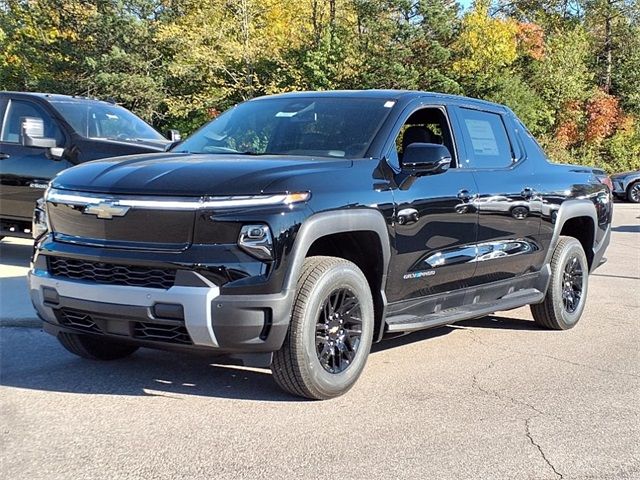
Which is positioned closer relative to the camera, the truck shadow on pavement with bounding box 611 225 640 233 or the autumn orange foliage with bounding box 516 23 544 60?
the truck shadow on pavement with bounding box 611 225 640 233

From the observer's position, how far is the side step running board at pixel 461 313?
16.0ft

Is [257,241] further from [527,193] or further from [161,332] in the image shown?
[527,193]

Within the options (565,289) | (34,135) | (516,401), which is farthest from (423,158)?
(34,135)

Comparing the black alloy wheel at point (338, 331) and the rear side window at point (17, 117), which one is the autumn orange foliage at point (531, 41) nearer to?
the rear side window at point (17, 117)

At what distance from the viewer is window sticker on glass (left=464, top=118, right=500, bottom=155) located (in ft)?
19.2

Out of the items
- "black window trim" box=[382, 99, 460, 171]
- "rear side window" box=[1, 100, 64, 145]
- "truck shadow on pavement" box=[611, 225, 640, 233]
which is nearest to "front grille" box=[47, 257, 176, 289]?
"black window trim" box=[382, 99, 460, 171]

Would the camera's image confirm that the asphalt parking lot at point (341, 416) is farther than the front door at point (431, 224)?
No

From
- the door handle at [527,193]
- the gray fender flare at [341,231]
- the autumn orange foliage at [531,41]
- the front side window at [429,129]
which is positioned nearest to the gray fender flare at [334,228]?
the gray fender flare at [341,231]

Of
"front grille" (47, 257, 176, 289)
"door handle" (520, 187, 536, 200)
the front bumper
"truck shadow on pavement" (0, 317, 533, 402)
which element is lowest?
"truck shadow on pavement" (0, 317, 533, 402)

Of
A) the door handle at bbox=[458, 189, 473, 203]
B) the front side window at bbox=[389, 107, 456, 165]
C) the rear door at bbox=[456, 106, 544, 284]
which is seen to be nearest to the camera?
the door handle at bbox=[458, 189, 473, 203]

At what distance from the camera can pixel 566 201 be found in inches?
261

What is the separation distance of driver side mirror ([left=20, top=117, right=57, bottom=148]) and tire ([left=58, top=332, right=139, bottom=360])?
4132 mm

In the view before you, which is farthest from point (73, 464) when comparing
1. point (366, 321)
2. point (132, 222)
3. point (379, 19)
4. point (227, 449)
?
point (379, 19)

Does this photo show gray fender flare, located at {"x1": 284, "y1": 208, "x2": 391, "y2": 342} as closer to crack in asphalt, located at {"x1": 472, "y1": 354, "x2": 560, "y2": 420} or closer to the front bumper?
the front bumper
